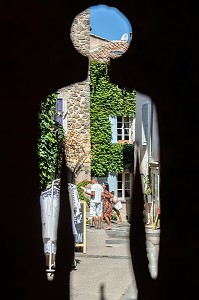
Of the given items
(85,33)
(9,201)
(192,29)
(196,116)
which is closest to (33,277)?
(9,201)

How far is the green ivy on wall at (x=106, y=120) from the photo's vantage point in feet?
46.5

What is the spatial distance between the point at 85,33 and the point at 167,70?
11.6 meters

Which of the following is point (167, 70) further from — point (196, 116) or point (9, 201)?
point (9, 201)

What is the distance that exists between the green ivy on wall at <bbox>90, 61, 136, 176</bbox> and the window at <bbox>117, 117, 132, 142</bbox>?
196 mm

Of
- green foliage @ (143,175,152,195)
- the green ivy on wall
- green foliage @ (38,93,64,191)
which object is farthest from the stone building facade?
green foliage @ (38,93,64,191)

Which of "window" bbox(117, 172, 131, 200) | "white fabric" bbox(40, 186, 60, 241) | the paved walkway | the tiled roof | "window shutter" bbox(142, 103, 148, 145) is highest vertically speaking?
the tiled roof

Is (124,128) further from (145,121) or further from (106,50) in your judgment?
(145,121)

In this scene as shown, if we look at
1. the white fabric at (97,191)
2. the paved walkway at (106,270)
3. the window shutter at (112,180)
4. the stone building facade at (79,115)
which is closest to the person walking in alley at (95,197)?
the white fabric at (97,191)

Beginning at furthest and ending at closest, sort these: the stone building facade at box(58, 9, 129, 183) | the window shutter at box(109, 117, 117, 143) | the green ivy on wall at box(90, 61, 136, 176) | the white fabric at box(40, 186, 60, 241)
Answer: the window shutter at box(109, 117, 117, 143) < the green ivy on wall at box(90, 61, 136, 176) < the stone building facade at box(58, 9, 129, 183) < the white fabric at box(40, 186, 60, 241)

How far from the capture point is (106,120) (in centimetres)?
1425

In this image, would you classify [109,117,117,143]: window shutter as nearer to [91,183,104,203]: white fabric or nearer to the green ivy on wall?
the green ivy on wall

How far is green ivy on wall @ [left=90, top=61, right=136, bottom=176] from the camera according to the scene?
14180 mm

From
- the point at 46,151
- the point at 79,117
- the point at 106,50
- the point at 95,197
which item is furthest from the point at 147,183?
the point at 46,151

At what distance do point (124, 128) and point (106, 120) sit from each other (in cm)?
61
